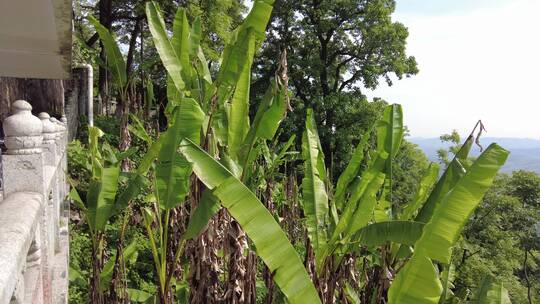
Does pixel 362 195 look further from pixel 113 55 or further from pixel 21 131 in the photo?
pixel 113 55

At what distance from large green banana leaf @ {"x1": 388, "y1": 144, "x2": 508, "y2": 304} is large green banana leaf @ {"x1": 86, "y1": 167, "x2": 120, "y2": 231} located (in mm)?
2514

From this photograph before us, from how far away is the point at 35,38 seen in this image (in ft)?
12.2

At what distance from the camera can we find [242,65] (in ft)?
9.39

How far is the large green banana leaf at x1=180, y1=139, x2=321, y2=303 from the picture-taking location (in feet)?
6.30

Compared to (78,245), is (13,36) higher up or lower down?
higher up

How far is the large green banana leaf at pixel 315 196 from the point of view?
283cm

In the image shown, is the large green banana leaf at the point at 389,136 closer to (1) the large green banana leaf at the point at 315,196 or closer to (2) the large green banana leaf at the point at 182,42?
(1) the large green banana leaf at the point at 315,196

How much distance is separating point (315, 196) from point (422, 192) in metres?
0.86

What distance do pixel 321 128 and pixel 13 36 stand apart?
12317mm

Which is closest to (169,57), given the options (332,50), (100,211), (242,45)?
(242,45)

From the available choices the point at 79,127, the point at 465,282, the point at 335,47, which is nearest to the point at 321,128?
the point at 335,47

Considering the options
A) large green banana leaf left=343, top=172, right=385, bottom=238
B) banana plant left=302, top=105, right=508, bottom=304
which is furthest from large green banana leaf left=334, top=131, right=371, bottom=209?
large green banana leaf left=343, top=172, right=385, bottom=238

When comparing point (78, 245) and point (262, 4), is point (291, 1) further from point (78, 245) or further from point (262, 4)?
point (262, 4)

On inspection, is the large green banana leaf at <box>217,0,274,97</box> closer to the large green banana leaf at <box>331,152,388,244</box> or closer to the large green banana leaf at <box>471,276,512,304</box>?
the large green banana leaf at <box>331,152,388,244</box>
